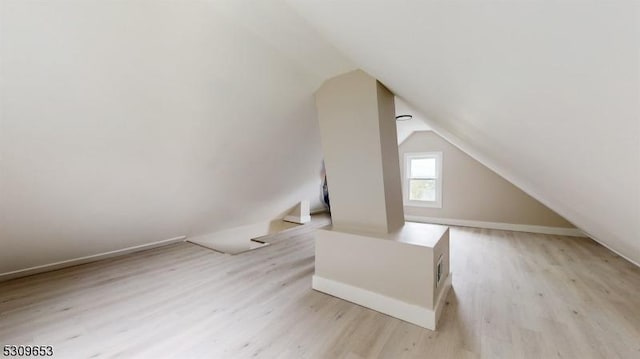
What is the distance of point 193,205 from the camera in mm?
3598

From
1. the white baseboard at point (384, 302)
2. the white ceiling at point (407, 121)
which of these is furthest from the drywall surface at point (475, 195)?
the white baseboard at point (384, 302)

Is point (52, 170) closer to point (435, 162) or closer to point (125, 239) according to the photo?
point (125, 239)

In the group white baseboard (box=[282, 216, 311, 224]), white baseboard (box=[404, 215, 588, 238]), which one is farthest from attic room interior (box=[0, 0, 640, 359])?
white baseboard (box=[282, 216, 311, 224])

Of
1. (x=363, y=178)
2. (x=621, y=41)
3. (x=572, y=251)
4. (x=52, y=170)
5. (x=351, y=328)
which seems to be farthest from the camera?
(x=572, y=251)

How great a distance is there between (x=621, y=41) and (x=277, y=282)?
9.48 ft

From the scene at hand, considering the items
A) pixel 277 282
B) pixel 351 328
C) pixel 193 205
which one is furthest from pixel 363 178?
pixel 193 205

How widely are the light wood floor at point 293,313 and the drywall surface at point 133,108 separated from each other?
2.63 feet

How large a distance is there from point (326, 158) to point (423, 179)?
14.3ft

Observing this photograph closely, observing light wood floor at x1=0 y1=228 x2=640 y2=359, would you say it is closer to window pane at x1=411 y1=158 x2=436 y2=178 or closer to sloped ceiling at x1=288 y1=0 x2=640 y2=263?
sloped ceiling at x1=288 y1=0 x2=640 y2=263

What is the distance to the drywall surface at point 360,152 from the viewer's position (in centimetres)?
220

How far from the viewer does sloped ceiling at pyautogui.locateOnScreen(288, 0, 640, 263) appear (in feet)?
1.57

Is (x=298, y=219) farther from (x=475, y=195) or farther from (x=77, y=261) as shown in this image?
(x=475, y=195)

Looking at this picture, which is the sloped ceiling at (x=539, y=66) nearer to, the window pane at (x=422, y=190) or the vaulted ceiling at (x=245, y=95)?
the vaulted ceiling at (x=245, y=95)

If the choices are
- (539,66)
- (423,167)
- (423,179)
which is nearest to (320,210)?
(423,179)
